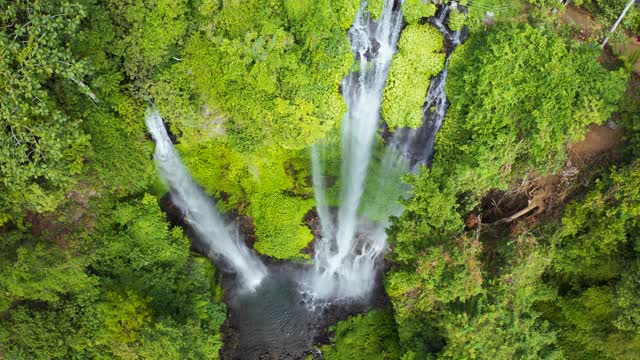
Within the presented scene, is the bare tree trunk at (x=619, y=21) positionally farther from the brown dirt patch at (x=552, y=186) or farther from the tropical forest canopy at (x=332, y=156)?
the brown dirt patch at (x=552, y=186)

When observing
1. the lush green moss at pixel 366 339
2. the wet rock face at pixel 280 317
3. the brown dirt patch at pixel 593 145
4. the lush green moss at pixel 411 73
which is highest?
the lush green moss at pixel 411 73

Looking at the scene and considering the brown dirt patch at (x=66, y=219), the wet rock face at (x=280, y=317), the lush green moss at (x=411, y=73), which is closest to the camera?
the lush green moss at (x=411, y=73)

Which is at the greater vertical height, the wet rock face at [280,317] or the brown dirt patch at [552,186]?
the wet rock face at [280,317]

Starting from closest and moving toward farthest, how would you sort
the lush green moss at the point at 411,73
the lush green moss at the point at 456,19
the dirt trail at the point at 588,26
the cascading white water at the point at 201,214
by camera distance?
the dirt trail at the point at 588,26
the lush green moss at the point at 456,19
the lush green moss at the point at 411,73
the cascading white water at the point at 201,214

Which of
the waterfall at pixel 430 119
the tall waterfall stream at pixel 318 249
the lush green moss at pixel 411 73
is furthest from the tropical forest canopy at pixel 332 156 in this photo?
the tall waterfall stream at pixel 318 249

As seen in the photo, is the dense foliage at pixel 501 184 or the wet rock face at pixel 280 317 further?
the wet rock face at pixel 280 317

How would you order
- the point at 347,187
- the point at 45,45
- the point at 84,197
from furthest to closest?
the point at 347,187
the point at 84,197
the point at 45,45

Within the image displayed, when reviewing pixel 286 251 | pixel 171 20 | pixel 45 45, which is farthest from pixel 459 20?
pixel 45 45

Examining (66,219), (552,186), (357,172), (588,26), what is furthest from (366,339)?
(588,26)

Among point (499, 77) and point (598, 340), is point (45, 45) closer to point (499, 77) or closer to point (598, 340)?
point (499, 77)
